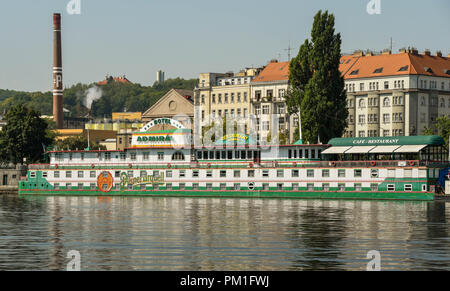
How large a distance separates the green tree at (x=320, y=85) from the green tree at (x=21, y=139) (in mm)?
43681

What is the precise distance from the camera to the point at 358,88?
396ft

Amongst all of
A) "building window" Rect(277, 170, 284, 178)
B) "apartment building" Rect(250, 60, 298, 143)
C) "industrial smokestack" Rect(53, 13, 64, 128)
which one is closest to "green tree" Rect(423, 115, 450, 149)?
"apartment building" Rect(250, 60, 298, 143)

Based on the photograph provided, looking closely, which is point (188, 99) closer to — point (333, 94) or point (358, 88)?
point (358, 88)

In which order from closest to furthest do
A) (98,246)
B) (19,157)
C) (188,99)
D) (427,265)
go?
(427,265)
(98,246)
(19,157)
(188,99)

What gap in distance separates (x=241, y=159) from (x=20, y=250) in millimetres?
46917

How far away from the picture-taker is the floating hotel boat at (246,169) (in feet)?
259

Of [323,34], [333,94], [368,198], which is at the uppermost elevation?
[323,34]

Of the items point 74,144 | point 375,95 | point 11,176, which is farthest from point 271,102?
point 11,176

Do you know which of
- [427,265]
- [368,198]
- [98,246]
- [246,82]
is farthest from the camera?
[246,82]

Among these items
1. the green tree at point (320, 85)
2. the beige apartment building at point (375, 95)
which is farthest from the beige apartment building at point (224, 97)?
the green tree at point (320, 85)

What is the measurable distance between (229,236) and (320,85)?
46352 mm

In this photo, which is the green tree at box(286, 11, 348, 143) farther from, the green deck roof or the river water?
the river water
